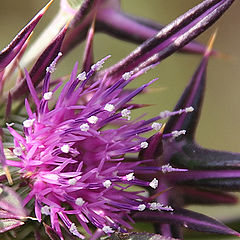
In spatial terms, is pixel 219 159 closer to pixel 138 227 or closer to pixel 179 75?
pixel 138 227

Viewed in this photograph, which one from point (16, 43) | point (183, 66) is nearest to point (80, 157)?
point (16, 43)

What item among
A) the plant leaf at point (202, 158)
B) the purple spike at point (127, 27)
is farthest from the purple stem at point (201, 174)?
the purple spike at point (127, 27)

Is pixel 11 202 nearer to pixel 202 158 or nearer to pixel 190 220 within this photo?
pixel 190 220

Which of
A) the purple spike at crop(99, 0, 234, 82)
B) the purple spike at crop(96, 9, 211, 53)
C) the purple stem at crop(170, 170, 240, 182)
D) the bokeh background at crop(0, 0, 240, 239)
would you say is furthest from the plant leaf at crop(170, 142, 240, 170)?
the bokeh background at crop(0, 0, 240, 239)

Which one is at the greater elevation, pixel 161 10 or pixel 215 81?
pixel 161 10

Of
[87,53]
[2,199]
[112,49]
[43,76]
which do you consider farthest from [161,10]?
[2,199]

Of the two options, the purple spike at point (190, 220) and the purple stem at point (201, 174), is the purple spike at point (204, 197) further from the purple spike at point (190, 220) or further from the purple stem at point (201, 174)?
the purple spike at point (190, 220)

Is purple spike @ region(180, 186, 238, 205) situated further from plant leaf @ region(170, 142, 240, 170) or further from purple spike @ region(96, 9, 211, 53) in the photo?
purple spike @ region(96, 9, 211, 53)
